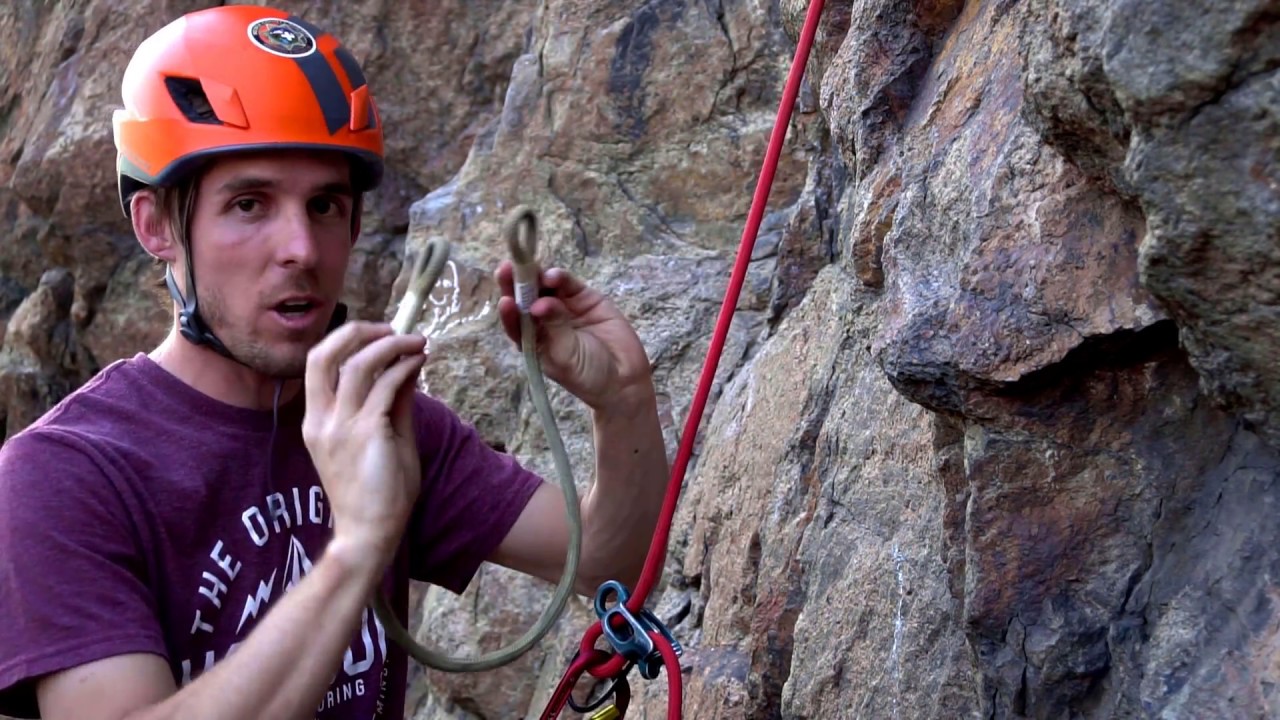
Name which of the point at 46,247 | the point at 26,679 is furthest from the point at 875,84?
the point at 46,247

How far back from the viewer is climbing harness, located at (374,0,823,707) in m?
2.22

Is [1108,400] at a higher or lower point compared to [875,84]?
lower

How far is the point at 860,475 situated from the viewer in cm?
259

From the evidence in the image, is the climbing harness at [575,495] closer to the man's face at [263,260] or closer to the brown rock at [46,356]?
the man's face at [263,260]

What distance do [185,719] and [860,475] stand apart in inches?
53.9

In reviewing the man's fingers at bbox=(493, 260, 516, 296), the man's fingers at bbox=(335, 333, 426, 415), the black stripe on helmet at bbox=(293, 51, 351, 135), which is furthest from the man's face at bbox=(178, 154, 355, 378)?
the man's fingers at bbox=(335, 333, 426, 415)

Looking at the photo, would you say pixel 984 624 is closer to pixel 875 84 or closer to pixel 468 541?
pixel 875 84

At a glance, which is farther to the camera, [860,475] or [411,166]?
[411,166]

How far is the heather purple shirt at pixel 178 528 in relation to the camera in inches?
77.3

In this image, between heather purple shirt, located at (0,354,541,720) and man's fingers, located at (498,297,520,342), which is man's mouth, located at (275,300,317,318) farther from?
man's fingers, located at (498,297,520,342)

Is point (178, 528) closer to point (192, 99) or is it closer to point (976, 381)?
point (192, 99)

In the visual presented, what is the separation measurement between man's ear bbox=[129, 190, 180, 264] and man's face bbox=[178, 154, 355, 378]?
0.39 ft

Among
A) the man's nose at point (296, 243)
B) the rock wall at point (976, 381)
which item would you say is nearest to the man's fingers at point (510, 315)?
the man's nose at point (296, 243)

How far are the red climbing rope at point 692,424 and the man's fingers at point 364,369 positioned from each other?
21.0 inches
